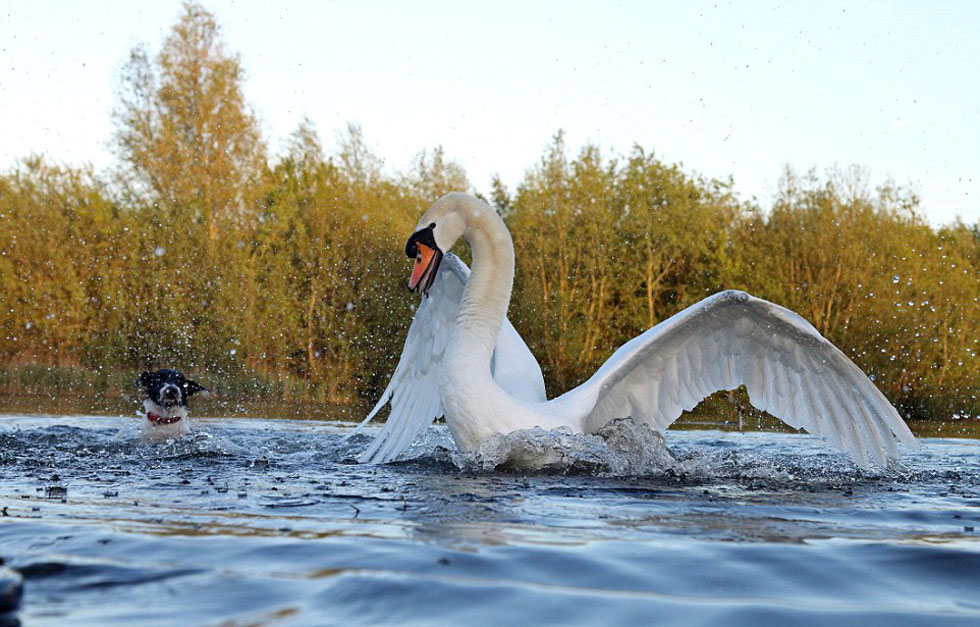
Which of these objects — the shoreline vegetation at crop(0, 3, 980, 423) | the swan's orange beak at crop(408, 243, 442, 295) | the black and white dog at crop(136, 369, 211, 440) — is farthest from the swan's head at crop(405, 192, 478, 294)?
the shoreline vegetation at crop(0, 3, 980, 423)

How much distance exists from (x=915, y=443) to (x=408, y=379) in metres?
4.00

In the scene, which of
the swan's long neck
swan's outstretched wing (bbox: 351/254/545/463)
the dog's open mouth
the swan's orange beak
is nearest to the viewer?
the swan's orange beak

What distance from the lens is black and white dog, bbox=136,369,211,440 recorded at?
8719mm

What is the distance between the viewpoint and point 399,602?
270 cm

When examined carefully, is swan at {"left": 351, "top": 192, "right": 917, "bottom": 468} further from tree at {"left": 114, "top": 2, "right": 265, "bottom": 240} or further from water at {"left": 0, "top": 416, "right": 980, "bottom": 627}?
tree at {"left": 114, "top": 2, "right": 265, "bottom": 240}

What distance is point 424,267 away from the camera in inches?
261

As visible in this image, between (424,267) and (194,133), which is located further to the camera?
(194,133)

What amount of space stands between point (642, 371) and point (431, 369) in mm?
1769

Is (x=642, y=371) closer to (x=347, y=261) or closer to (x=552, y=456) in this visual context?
(x=552, y=456)

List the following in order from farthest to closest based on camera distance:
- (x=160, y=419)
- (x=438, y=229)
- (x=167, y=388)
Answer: (x=167, y=388) → (x=160, y=419) → (x=438, y=229)

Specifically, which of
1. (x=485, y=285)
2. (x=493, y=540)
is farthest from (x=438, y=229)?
(x=493, y=540)

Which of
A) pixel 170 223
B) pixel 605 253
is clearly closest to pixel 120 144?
pixel 170 223

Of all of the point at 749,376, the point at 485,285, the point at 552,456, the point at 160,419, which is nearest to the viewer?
the point at 552,456

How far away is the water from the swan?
287mm
